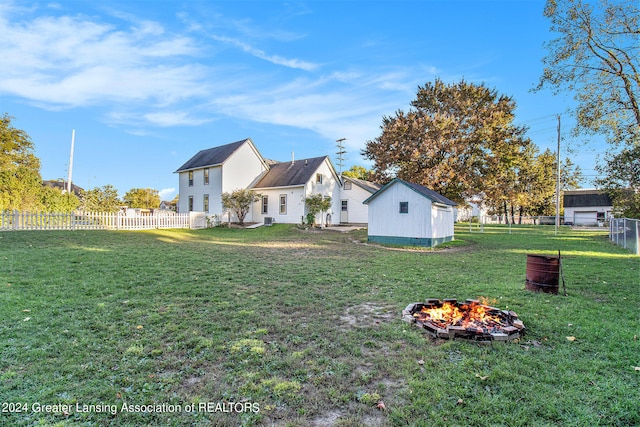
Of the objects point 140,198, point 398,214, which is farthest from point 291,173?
point 140,198

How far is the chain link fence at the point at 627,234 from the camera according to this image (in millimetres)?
11906

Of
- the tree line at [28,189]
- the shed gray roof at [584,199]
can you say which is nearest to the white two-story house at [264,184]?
the tree line at [28,189]

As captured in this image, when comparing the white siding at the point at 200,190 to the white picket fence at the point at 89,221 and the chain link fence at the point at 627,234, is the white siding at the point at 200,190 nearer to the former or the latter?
the white picket fence at the point at 89,221

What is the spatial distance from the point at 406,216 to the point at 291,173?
13.1m

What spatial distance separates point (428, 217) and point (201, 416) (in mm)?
13543

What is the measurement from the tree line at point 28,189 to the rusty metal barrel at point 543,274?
22308mm

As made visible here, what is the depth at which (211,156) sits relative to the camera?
86.9 feet

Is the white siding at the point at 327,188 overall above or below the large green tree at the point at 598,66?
below

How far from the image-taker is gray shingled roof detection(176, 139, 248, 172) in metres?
24.9

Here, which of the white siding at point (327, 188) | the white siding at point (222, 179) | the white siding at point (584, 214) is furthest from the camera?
the white siding at point (584, 214)

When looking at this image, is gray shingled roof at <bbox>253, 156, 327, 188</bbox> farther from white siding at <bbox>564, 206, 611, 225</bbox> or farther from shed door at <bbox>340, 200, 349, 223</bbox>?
white siding at <bbox>564, 206, 611, 225</bbox>

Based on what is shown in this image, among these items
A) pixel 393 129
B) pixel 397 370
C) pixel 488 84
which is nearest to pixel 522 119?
pixel 488 84

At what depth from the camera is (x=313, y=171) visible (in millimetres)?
24047

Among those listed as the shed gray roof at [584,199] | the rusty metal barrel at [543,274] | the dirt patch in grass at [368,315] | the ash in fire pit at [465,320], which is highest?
the shed gray roof at [584,199]
